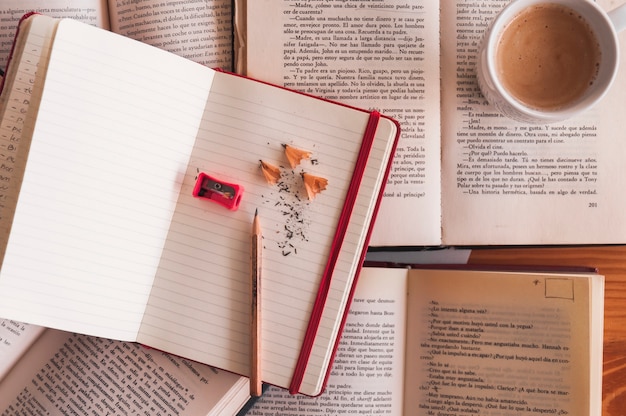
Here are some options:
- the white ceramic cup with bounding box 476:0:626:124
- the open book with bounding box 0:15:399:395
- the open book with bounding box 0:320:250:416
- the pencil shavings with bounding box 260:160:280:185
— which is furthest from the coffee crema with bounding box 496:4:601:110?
the open book with bounding box 0:320:250:416

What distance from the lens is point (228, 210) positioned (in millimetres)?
534

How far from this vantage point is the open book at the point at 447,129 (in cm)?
61

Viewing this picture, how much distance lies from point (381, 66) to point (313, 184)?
0.58 ft

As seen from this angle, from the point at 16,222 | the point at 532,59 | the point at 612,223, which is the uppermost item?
the point at 532,59

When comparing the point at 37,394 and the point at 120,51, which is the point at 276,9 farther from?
the point at 37,394

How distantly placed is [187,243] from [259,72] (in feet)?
0.70

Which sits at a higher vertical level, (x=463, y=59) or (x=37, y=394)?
(x=463, y=59)

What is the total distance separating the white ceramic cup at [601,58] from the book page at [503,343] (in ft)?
0.59

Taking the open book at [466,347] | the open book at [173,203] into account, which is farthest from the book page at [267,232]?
the open book at [466,347]

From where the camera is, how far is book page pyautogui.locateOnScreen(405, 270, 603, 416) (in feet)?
1.92

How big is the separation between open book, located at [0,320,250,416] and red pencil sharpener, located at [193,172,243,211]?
18 centimetres

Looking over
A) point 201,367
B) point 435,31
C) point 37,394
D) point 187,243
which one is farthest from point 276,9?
point 37,394

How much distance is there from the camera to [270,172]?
1.75 feet

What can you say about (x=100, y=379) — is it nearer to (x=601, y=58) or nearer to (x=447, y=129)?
(x=447, y=129)
